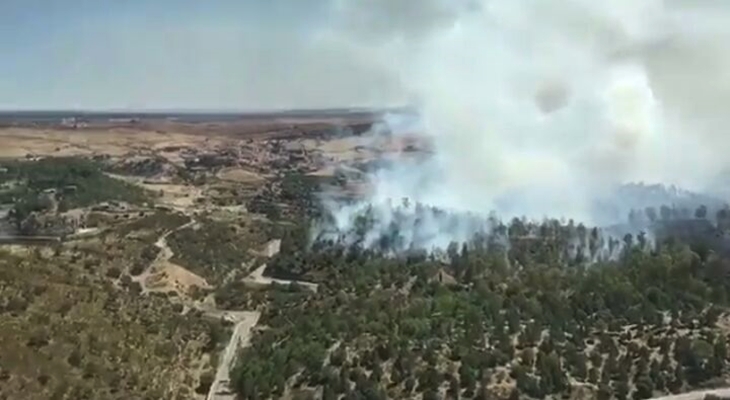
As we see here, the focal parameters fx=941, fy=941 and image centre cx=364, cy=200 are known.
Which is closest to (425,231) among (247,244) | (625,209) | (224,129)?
(247,244)

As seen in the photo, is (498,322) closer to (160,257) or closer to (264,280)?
(264,280)

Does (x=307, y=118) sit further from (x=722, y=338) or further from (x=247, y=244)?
(x=722, y=338)

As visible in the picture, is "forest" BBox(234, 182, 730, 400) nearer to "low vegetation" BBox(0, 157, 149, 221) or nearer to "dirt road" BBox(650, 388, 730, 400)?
"dirt road" BBox(650, 388, 730, 400)

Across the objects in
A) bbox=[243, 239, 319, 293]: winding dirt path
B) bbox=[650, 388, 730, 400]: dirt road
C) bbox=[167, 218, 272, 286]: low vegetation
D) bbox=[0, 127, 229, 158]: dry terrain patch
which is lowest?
bbox=[650, 388, 730, 400]: dirt road

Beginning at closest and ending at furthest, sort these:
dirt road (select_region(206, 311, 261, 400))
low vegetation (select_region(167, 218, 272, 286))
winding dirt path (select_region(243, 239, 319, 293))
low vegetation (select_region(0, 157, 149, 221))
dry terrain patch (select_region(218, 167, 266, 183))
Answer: dirt road (select_region(206, 311, 261, 400))
winding dirt path (select_region(243, 239, 319, 293))
low vegetation (select_region(167, 218, 272, 286))
low vegetation (select_region(0, 157, 149, 221))
dry terrain patch (select_region(218, 167, 266, 183))

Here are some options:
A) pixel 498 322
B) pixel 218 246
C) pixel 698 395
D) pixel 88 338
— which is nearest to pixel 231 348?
pixel 88 338

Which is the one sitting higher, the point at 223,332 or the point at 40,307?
the point at 40,307

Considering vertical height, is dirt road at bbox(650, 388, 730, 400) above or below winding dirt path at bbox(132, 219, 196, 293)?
below

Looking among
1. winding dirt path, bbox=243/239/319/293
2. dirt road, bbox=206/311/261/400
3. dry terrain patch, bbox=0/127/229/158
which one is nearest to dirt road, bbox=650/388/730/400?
dirt road, bbox=206/311/261/400

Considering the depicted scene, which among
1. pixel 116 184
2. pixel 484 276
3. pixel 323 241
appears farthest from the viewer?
pixel 116 184
